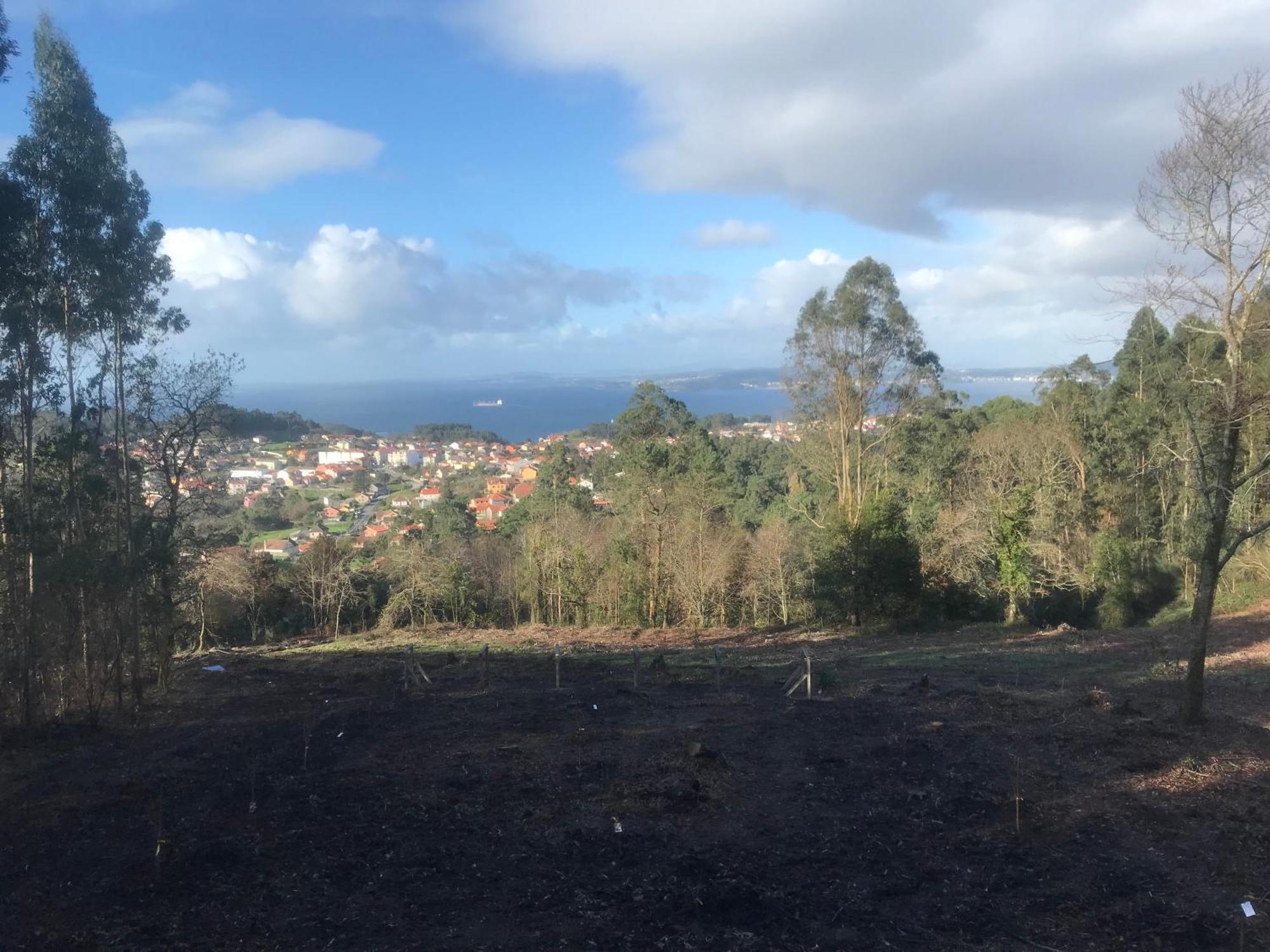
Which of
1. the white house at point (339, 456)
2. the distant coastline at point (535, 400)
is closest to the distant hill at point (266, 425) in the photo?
the white house at point (339, 456)

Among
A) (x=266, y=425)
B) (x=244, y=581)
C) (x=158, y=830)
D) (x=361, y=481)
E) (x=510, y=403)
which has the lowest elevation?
(x=158, y=830)

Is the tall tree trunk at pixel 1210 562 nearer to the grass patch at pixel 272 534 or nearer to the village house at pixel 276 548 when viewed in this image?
the village house at pixel 276 548

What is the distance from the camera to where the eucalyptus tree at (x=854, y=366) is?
22906mm

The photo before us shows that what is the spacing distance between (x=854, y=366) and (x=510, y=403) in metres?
107

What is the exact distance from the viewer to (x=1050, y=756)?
329 inches

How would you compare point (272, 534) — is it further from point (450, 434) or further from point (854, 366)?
point (450, 434)

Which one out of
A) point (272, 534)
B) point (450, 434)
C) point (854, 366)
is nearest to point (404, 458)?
point (450, 434)

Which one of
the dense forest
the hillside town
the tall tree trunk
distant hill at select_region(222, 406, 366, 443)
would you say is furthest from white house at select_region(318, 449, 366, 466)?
the tall tree trunk

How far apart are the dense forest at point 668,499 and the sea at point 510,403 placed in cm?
806

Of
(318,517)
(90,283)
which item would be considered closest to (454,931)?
(90,283)

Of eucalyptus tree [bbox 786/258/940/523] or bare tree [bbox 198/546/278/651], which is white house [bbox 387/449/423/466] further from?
eucalyptus tree [bbox 786/258/940/523]

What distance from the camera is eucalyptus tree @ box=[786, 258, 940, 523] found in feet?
75.2

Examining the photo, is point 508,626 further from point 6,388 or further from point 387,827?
point 387,827

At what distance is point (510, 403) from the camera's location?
4993 inches
